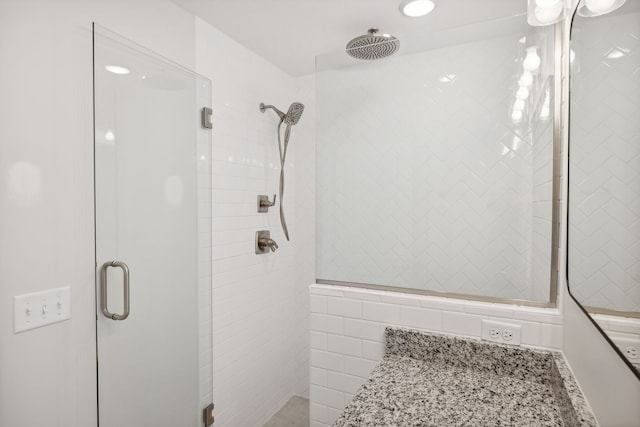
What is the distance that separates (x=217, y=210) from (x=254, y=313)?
79cm

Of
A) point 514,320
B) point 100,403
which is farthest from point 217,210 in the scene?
point 514,320

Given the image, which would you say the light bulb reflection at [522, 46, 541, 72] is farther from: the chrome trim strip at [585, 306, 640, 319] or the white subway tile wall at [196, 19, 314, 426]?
the white subway tile wall at [196, 19, 314, 426]

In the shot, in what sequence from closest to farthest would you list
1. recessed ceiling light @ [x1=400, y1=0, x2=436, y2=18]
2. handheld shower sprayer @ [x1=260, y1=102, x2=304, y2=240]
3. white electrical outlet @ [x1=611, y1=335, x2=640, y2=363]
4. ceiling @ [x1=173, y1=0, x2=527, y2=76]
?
white electrical outlet @ [x1=611, y1=335, x2=640, y2=363] < recessed ceiling light @ [x1=400, y1=0, x2=436, y2=18] < ceiling @ [x1=173, y1=0, x2=527, y2=76] < handheld shower sprayer @ [x1=260, y1=102, x2=304, y2=240]

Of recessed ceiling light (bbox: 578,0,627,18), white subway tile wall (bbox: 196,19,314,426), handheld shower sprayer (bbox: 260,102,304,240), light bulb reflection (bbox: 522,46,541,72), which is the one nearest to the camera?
recessed ceiling light (bbox: 578,0,627,18)

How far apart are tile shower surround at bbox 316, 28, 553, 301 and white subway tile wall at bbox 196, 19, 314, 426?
28.6 inches

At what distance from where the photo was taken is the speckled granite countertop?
0.89m

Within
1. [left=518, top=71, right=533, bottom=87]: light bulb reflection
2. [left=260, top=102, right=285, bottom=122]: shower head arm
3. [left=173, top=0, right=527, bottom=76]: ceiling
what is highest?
[left=173, top=0, right=527, bottom=76]: ceiling

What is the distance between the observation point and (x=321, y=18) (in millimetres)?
1896

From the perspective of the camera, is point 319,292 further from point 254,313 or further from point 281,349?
point 281,349

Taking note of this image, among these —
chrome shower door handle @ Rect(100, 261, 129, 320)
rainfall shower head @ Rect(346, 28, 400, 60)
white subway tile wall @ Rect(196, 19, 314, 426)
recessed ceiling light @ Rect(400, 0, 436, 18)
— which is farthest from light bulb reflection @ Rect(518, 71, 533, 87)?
chrome shower door handle @ Rect(100, 261, 129, 320)

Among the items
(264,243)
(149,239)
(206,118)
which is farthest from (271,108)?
(149,239)

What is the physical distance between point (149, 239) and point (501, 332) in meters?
1.43

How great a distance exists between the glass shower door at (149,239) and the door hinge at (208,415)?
4 centimetres

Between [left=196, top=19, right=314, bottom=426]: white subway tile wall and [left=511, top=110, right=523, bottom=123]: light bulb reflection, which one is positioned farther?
[left=196, top=19, right=314, bottom=426]: white subway tile wall
